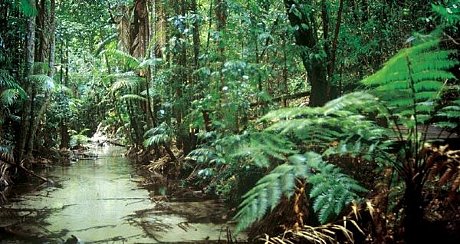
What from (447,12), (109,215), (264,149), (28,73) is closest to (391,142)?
(264,149)

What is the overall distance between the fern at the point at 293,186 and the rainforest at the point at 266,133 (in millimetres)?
10

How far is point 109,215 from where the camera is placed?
5.82 metres

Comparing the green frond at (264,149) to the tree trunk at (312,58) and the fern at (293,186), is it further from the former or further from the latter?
the tree trunk at (312,58)

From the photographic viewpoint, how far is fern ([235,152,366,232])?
2557 mm

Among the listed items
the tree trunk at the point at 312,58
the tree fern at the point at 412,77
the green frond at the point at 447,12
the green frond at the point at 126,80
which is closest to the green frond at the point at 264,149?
the tree fern at the point at 412,77

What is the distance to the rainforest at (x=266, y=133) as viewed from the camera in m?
2.74

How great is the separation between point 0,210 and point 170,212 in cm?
228

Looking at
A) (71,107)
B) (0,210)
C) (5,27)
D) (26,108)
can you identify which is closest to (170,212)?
(0,210)

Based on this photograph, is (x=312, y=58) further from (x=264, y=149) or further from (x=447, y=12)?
(x=264, y=149)

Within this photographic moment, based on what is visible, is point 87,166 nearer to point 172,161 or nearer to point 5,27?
point 172,161

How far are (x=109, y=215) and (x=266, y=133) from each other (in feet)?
11.0

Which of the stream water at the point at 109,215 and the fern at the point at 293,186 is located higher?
the fern at the point at 293,186

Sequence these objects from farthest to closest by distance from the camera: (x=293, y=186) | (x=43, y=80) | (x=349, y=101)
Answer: (x=43, y=80) → (x=293, y=186) → (x=349, y=101)

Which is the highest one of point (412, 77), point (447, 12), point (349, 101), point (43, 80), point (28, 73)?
point (28, 73)
